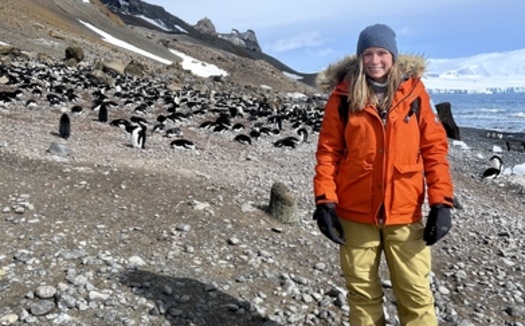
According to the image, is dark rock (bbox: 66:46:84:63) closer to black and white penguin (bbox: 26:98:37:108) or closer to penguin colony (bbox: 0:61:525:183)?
penguin colony (bbox: 0:61:525:183)

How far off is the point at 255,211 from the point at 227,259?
158 centimetres

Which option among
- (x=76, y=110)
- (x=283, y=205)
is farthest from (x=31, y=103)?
(x=283, y=205)

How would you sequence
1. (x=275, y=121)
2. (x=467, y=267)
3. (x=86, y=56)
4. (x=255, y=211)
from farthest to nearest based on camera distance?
(x=86, y=56)
(x=275, y=121)
(x=255, y=211)
(x=467, y=267)

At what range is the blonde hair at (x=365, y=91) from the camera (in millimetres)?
3270

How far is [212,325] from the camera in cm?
397

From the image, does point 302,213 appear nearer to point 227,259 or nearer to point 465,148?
point 227,259

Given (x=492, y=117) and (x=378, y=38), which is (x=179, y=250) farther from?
(x=492, y=117)

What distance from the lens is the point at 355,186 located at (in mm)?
3385

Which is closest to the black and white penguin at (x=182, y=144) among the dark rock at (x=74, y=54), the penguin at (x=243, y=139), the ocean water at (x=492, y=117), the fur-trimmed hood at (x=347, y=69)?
the penguin at (x=243, y=139)

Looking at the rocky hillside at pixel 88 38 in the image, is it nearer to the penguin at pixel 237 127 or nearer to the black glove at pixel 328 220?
the penguin at pixel 237 127

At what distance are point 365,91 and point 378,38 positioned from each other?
0.35 metres

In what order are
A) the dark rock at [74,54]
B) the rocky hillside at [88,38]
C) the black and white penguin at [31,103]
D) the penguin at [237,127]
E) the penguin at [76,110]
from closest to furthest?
1. the black and white penguin at [31,103]
2. the penguin at [76,110]
3. the penguin at [237,127]
4. the dark rock at [74,54]
5. the rocky hillside at [88,38]

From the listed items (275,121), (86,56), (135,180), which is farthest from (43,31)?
(135,180)

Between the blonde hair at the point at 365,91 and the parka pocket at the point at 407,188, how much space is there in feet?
1.33
